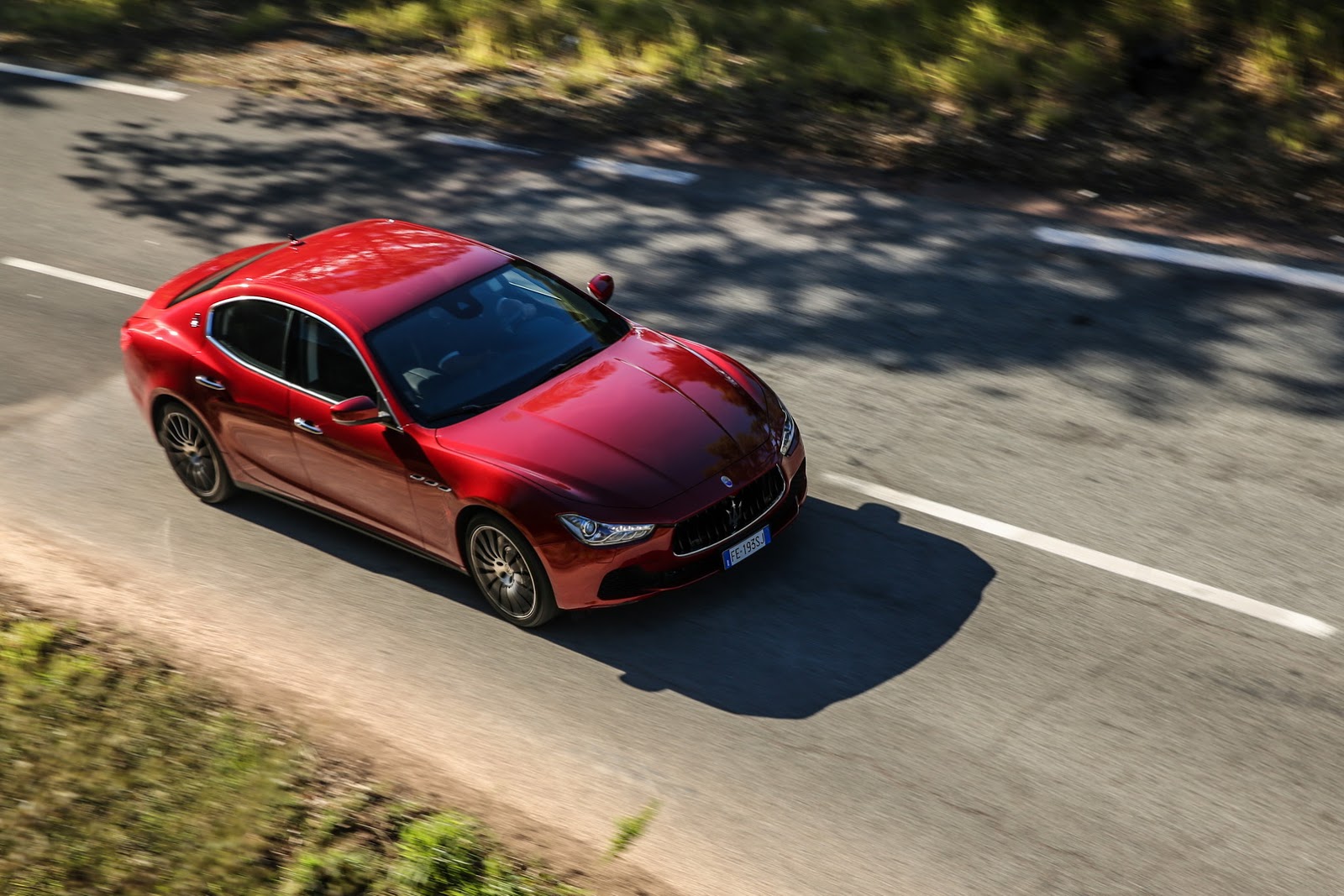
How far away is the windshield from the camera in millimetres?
7578

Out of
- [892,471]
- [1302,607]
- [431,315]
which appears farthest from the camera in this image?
[892,471]

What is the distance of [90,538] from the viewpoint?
871 centimetres

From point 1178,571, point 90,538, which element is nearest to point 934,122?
point 1178,571

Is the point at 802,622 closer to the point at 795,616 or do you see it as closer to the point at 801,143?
the point at 795,616

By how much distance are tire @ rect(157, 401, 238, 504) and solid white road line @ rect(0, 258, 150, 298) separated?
331cm

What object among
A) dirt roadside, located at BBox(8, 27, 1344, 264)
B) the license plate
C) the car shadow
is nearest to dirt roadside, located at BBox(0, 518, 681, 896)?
the car shadow

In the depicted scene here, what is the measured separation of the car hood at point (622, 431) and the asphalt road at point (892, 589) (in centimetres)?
81

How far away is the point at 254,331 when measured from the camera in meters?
8.23

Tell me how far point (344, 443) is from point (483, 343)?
0.93m

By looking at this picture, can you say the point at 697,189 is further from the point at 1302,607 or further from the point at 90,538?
the point at 1302,607

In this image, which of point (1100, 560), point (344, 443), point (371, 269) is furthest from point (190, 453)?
point (1100, 560)

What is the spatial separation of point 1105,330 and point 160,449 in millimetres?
6681

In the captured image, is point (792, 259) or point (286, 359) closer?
point (286, 359)

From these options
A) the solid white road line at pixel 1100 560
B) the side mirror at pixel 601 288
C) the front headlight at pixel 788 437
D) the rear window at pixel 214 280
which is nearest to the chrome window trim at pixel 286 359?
the rear window at pixel 214 280
